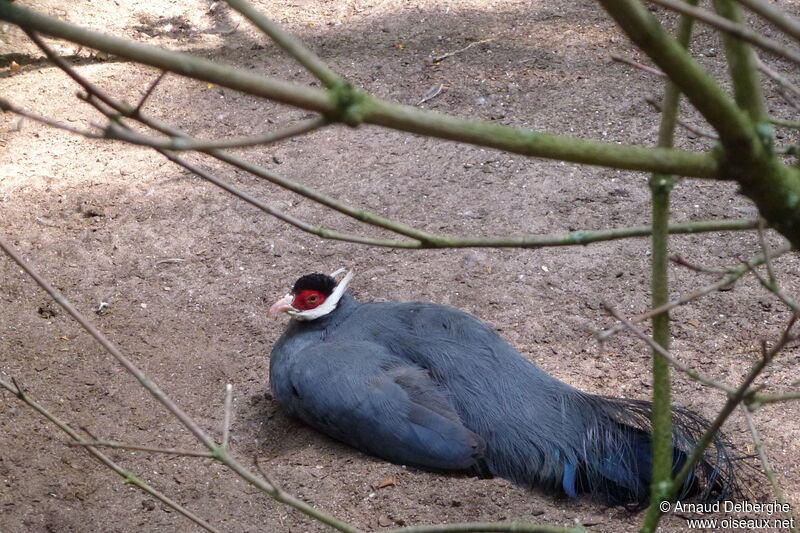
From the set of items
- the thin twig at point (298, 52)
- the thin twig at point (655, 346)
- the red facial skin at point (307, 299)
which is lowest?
the red facial skin at point (307, 299)

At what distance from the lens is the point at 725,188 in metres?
4.83

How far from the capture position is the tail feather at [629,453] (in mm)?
2961

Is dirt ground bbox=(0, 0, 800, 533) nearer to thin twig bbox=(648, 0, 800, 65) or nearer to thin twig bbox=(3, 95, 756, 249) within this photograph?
thin twig bbox=(3, 95, 756, 249)

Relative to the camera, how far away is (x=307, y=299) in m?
3.65

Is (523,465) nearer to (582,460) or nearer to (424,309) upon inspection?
(582,460)

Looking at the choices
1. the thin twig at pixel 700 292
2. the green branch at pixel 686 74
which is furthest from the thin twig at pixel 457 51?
the green branch at pixel 686 74

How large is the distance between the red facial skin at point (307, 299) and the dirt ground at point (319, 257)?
43 centimetres

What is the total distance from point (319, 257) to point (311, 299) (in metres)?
0.94

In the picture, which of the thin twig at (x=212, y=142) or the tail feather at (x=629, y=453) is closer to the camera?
the thin twig at (x=212, y=142)

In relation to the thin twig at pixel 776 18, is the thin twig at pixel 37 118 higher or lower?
lower

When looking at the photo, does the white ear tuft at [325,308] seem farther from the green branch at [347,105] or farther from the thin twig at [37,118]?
the green branch at [347,105]

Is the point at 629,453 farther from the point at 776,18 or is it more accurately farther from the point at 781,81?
the point at 776,18

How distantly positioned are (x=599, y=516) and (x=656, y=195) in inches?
68.6

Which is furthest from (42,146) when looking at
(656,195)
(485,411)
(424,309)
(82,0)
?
(656,195)
